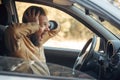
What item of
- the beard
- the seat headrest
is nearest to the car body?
the seat headrest

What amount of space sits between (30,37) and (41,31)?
0.10 m

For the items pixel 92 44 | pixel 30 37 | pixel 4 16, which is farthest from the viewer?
pixel 4 16

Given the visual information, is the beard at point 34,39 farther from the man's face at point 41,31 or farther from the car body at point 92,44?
the car body at point 92,44

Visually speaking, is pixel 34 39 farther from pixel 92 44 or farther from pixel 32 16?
pixel 92 44

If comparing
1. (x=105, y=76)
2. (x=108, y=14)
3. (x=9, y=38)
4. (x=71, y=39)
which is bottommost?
(x=71, y=39)

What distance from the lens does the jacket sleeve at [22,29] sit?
300cm

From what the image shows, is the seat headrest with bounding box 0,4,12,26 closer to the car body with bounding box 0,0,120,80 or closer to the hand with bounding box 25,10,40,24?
the car body with bounding box 0,0,120,80

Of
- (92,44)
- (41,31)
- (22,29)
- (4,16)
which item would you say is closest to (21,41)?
(22,29)

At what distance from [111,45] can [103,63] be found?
199 mm

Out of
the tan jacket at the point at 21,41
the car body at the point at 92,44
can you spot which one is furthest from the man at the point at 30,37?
the car body at the point at 92,44

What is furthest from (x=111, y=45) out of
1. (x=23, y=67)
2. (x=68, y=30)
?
(x=68, y=30)

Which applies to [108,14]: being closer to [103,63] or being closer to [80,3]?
[80,3]

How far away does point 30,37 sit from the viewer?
315cm

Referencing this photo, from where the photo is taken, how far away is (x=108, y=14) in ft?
8.43
